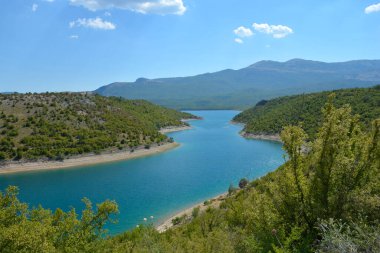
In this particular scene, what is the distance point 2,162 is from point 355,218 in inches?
2660

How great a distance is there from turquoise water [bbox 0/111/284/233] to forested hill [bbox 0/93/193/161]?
7.80 m

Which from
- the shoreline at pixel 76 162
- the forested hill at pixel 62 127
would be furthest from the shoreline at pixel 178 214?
Answer: the forested hill at pixel 62 127

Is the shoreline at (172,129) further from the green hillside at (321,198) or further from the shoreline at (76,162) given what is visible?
the green hillside at (321,198)

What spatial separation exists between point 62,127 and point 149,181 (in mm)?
36225

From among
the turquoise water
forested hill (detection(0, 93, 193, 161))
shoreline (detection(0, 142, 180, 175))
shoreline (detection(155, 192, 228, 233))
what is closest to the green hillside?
shoreline (detection(155, 192, 228, 233))

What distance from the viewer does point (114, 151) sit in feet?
251

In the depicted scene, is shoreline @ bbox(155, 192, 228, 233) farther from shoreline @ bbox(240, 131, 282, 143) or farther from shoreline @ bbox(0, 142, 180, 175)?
shoreline @ bbox(240, 131, 282, 143)

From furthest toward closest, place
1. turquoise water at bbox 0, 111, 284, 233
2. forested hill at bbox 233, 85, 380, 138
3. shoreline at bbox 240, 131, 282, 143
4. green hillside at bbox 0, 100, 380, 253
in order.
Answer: shoreline at bbox 240, 131, 282, 143, forested hill at bbox 233, 85, 380, 138, turquoise water at bbox 0, 111, 284, 233, green hillside at bbox 0, 100, 380, 253

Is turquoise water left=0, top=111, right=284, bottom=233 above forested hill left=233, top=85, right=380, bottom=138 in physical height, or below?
below

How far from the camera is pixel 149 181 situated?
5488cm

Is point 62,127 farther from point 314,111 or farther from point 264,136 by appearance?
point 314,111

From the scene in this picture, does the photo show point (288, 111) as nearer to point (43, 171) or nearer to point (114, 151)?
point (114, 151)

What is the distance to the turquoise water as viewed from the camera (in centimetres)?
4288

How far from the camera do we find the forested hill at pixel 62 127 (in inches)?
2778
